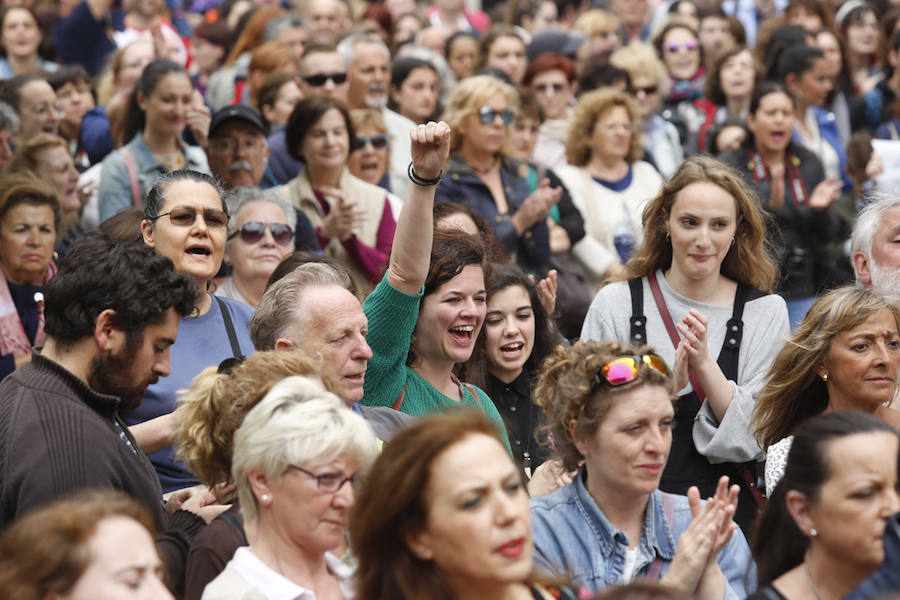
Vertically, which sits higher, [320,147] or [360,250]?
[320,147]

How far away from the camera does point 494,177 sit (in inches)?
298

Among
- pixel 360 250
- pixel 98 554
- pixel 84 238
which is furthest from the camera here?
pixel 360 250

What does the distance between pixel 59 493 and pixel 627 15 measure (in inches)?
417

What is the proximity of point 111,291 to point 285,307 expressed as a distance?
781mm

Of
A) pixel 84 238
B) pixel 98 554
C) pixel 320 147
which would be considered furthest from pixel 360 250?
pixel 98 554

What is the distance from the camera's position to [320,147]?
7.21 m

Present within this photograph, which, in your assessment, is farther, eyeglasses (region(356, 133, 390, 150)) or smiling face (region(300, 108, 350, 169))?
eyeglasses (region(356, 133, 390, 150))

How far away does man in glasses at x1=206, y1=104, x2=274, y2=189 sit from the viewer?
720cm

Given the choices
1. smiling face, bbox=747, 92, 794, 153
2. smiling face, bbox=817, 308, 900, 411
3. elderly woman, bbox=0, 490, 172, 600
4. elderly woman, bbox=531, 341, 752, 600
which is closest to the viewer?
elderly woman, bbox=0, 490, 172, 600

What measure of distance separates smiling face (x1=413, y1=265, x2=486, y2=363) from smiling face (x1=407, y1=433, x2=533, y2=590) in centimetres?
171

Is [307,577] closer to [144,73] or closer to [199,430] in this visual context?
[199,430]

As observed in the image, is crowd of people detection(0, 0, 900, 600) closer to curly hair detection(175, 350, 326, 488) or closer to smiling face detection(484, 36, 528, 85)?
curly hair detection(175, 350, 326, 488)

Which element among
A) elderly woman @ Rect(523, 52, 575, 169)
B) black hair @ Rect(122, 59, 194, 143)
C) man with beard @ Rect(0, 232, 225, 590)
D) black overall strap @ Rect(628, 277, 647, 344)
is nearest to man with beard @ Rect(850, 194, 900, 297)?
black overall strap @ Rect(628, 277, 647, 344)

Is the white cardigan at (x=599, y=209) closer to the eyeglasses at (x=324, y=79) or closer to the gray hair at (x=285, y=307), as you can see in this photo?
the eyeglasses at (x=324, y=79)
